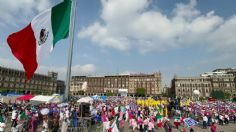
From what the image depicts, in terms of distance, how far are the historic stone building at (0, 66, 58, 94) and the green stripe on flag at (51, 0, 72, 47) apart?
269 feet

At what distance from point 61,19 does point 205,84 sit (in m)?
131

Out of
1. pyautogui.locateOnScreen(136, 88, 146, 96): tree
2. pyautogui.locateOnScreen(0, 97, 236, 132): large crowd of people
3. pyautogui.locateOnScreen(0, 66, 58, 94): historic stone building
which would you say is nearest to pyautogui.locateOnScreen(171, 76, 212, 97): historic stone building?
pyautogui.locateOnScreen(136, 88, 146, 96): tree

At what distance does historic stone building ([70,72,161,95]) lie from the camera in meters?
135

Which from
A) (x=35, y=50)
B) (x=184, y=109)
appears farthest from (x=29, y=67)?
(x=184, y=109)

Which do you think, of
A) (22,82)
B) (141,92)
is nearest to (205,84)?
(141,92)

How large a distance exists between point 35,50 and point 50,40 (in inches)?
30.4

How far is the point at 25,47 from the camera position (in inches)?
352

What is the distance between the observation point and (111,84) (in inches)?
5586

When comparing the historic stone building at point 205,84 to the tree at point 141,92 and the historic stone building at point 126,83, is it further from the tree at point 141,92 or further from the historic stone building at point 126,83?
the tree at point 141,92

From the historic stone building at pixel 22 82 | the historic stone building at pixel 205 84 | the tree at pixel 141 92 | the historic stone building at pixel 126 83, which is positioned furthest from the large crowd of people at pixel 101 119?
the historic stone building at pixel 126 83

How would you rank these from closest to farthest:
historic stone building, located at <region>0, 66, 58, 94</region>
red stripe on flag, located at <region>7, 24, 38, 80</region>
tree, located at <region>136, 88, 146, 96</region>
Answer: red stripe on flag, located at <region>7, 24, 38, 80</region> < historic stone building, located at <region>0, 66, 58, 94</region> < tree, located at <region>136, 88, 146, 96</region>

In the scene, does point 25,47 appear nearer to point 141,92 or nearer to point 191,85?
point 141,92

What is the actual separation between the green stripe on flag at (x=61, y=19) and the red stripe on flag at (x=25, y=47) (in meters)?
1.02

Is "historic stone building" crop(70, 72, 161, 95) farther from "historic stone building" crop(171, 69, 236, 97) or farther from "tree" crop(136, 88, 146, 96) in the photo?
"historic stone building" crop(171, 69, 236, 97)
